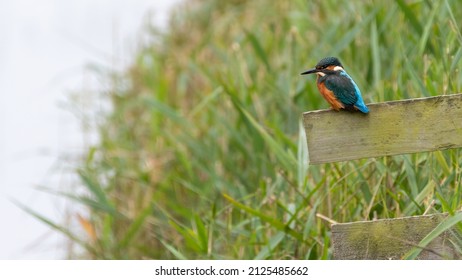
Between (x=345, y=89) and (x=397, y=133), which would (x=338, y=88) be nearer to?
(x=345, y=89)

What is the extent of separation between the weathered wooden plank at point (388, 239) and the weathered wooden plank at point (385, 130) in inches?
8.4

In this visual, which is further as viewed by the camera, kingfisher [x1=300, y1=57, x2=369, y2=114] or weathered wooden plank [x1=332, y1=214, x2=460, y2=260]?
weathered wooden plank [x1=332, y1=214, x2=460, y2=260]

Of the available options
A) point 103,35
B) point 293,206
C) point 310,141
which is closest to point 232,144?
point 293,206

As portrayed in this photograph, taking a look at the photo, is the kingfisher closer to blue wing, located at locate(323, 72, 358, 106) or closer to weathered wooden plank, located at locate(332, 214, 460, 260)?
blue wing, located at locate(323, 72, 358, 106)

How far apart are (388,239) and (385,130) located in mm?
332

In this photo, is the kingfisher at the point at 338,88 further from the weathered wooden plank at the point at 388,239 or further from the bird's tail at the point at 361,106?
the weathered wooden plank at the point at 388,239

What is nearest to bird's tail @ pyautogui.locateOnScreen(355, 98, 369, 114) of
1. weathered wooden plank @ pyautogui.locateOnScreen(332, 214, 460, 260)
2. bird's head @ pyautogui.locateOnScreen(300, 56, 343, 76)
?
bird's head @ pyautogui.locateOnScreen(300, 56, 343, 76)

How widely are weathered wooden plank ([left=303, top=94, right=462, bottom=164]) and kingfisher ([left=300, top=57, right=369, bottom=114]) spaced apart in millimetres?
48

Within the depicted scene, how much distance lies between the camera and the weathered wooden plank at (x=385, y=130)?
310 cm

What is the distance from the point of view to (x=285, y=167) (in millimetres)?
4434

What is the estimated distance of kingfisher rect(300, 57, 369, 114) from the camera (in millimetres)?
3008

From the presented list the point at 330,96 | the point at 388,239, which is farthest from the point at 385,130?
the point at 388,239

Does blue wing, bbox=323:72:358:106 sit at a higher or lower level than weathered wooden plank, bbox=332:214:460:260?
higher
